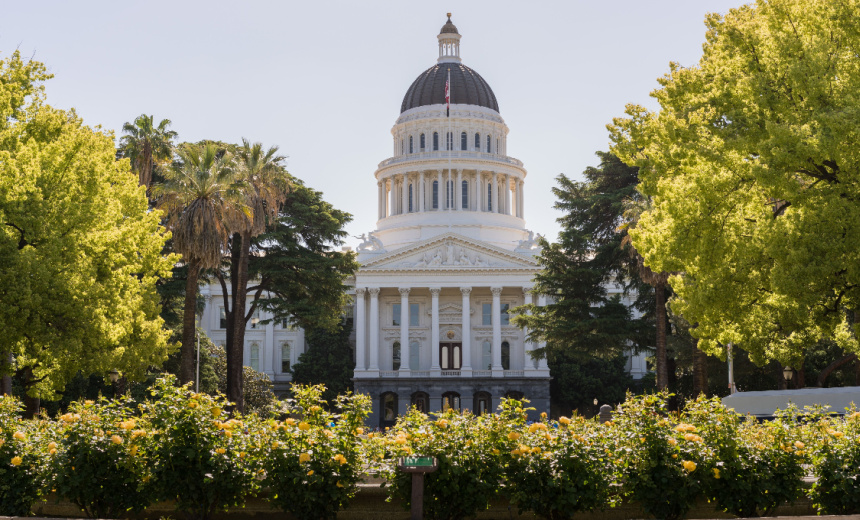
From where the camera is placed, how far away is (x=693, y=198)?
18844 mm

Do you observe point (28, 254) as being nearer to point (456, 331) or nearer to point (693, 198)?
point (693, 198)

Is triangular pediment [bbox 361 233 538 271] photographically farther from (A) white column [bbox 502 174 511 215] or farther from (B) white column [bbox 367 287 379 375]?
(A) white column [bbox 502 174 511 215]

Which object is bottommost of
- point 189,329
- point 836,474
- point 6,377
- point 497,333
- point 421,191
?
point 836,474

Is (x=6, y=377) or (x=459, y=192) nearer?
(x=6, y=377)

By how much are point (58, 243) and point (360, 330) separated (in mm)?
60830

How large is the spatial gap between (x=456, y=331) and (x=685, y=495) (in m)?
75.4

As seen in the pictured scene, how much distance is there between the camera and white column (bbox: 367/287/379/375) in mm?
81562

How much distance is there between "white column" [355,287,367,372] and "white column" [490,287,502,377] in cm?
1067

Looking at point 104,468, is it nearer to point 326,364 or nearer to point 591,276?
point 591,276

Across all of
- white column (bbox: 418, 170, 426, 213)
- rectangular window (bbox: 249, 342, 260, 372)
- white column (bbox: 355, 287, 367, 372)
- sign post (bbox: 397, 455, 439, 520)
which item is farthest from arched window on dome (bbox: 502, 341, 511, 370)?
sign post (bbox: 397, 455, 439, 520)

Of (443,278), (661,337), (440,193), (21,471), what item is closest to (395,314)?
(443,278)

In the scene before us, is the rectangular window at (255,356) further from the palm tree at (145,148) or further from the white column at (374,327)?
the palm tree at (145,148)

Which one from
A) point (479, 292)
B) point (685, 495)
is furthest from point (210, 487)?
point (479, 292)

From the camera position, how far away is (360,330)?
82562mm
